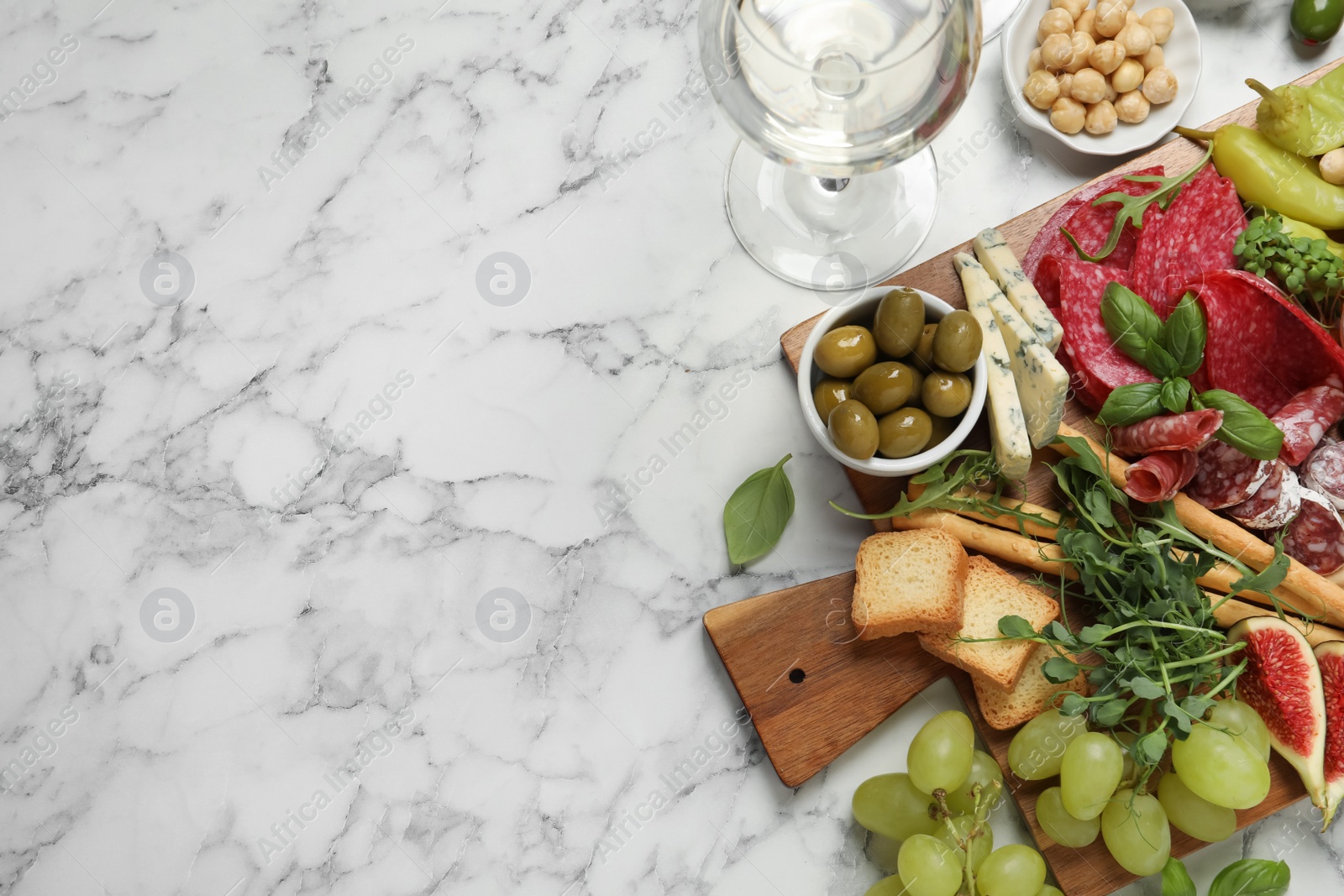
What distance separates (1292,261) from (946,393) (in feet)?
1.46

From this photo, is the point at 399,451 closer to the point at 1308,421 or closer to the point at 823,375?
the point at 823,375

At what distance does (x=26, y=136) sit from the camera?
4.15 feet

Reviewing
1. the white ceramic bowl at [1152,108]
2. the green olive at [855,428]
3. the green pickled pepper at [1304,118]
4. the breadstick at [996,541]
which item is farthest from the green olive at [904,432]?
the green pickled pepper at [1304,118]

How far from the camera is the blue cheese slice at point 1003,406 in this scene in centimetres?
104

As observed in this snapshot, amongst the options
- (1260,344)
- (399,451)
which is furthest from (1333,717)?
(399,451)

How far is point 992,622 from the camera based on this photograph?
3.53 feet

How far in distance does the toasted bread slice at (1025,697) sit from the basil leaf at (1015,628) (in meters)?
0.08

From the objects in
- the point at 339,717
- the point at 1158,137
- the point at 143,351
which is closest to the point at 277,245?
the point at 143,351

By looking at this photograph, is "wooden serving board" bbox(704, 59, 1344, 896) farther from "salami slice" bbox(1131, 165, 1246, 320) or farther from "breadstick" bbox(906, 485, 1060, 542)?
"salami slice" bbox(1131, 165, 1246, 320)

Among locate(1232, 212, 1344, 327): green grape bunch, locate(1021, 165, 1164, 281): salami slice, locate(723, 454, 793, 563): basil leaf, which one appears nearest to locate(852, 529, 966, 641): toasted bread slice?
locate(723, 454, 793, 563): basil leaf

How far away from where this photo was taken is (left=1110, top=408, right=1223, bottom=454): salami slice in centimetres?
99

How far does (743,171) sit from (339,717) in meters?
0.86

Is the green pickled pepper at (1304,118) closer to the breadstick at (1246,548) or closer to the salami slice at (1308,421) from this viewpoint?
the salami slice at (1308,421)

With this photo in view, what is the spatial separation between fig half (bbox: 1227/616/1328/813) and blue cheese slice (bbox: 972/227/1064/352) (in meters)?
0.39
